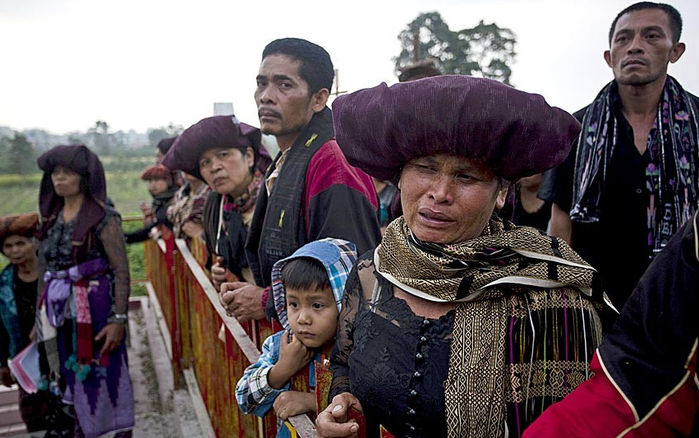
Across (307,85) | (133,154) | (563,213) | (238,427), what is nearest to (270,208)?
(307,85)

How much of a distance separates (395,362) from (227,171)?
6.94ft

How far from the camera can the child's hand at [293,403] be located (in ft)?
5.80

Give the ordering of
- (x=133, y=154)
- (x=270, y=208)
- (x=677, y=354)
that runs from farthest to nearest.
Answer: (x=133, y=154), (x=270, y=208), (x=677, y=354)

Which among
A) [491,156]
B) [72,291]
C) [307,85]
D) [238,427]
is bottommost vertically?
[238,427]

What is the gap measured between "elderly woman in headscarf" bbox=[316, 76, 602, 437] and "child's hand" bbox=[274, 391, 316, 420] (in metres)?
0.26

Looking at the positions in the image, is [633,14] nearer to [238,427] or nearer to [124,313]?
[238,427]

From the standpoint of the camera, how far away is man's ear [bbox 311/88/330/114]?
2.81m

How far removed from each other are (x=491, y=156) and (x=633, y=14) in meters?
1.89

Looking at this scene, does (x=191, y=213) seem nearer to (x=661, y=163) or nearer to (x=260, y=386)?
(x=260, y=386)

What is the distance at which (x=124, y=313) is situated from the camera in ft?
14.3

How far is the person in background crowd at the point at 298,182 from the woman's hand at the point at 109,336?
202 cm

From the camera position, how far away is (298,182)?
251 cm

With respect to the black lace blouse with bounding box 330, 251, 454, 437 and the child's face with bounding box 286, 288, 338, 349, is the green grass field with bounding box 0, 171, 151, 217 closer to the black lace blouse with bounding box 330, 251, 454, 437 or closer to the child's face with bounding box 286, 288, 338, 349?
the child's face with bounding box 286, 288, 338, 349

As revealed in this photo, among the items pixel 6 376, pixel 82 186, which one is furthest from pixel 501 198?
pixel 6 376
